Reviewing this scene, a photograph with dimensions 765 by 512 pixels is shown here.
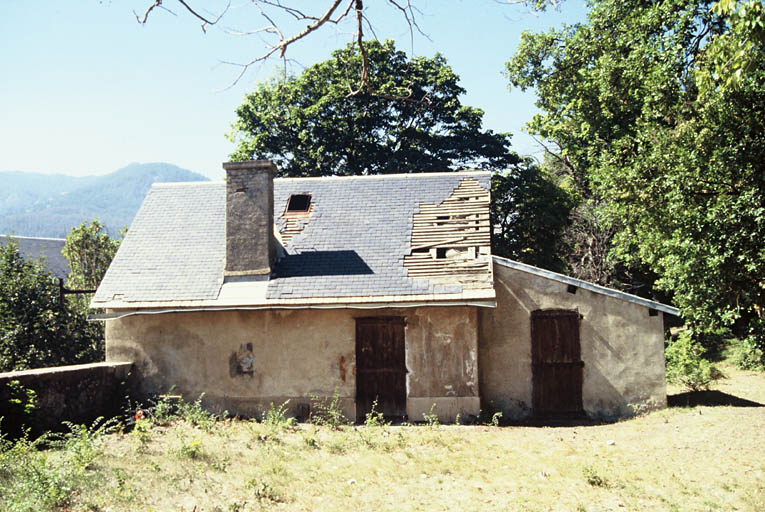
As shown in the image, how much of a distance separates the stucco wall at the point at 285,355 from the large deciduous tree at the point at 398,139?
13896mm

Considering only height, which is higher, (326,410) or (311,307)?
(311,307)

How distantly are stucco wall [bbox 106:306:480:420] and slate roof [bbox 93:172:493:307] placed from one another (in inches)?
19.2

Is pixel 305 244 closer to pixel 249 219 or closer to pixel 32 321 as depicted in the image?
pixel 249 219

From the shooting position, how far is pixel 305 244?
14.2m

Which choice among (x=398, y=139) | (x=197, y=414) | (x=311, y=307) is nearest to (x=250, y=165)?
(x=311, y=307)

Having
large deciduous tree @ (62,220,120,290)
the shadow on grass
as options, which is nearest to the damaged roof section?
the shadow on grass

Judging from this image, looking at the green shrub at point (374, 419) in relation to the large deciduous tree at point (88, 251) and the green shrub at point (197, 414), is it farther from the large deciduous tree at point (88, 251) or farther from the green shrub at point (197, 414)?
the large deciduous tree at point (88, 251)

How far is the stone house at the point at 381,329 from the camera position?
41.1 feet

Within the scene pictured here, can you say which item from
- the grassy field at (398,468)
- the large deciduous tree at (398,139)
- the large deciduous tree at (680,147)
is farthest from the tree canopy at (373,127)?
the grassy field at (398,468)

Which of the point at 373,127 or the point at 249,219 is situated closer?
the point at 249,219

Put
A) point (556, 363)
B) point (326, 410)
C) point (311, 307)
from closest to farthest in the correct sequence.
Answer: point (311, 307) → point (326, 410) → point (556, 363)

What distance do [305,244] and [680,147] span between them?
814 centimetres

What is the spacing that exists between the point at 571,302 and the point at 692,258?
2.39m

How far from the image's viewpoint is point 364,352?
41.8 ft
